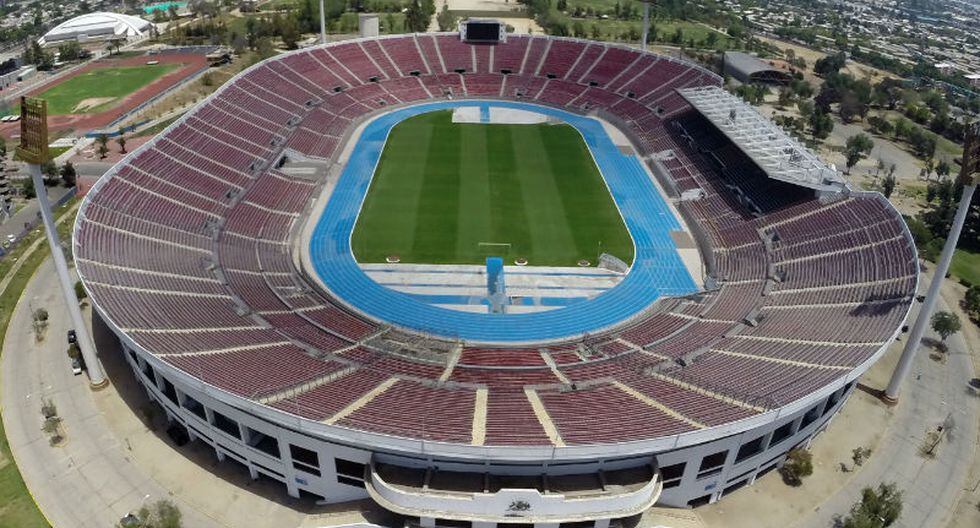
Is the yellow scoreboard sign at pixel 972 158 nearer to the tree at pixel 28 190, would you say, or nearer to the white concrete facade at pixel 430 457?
the white concrete facade at pixel 430 457

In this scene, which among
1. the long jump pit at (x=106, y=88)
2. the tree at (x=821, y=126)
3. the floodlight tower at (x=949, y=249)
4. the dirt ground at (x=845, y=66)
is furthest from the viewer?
the dirt ground at (x=845, y=66)

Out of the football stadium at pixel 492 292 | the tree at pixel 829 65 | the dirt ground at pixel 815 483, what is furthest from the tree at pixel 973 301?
the tree at pixel 829 65

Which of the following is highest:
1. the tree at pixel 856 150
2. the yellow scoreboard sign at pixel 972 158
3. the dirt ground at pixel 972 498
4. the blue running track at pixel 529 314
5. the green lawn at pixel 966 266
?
the yellow scoreboard sign at pixel 972 158

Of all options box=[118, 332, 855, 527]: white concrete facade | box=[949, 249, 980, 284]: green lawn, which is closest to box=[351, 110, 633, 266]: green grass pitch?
box=[118, 332, 855, 527]: white concrete facade

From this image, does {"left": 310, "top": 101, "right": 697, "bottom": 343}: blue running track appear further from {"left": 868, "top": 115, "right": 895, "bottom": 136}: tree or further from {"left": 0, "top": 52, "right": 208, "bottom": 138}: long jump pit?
{"left": 868, "top": 115, "right": 895, "bottom": 136}: tree

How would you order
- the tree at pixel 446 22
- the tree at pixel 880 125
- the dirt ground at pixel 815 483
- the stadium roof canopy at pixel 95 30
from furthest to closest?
the tree at pixel 446 22
the stadium roof canopy at pixel 95 30
the tree at pixel 880 125
the dirt ground at pixel 815 483

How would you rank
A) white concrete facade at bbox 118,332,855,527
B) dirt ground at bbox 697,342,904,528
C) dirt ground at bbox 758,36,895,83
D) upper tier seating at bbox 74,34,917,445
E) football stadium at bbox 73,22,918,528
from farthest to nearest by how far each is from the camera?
dirt ground at bbox 758,36,895,83 → dirt ground at bbox 697,342,904,528 → upper tier seating at bbox 74,34,917,445 → football stadium at bbox 73,22,918,528 → white concrete facade at bbox 118,332,855,527

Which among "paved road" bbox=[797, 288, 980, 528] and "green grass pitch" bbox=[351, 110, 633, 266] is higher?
"green grass pitch" bbox=[351, 110, 633, 266]

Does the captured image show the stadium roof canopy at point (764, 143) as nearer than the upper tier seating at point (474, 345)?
No
